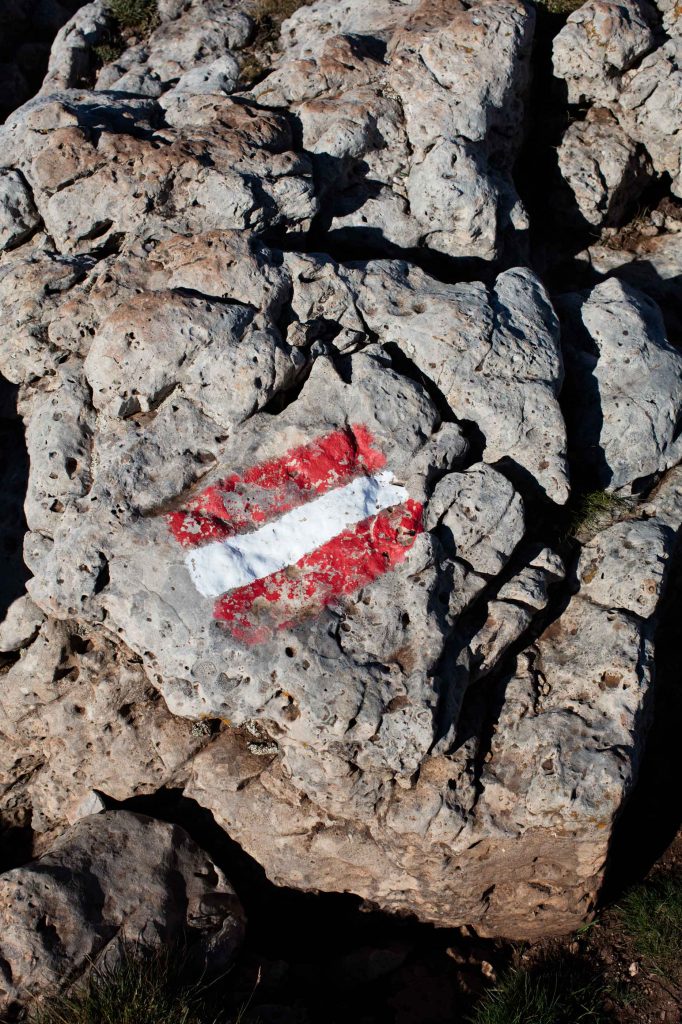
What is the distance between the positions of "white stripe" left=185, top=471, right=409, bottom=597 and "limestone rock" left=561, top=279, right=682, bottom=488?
1.83 metres

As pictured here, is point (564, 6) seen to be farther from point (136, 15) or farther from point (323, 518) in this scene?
point (323, 518)

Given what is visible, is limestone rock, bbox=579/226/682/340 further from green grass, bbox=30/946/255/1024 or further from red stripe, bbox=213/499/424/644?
green grass, bbox=30/946/255/1024

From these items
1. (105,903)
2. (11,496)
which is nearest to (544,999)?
(105,903)

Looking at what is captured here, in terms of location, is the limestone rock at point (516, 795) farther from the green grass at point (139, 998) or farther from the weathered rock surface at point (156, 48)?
the weathered rock surface at point (156, 48)

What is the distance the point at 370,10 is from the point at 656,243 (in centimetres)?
363

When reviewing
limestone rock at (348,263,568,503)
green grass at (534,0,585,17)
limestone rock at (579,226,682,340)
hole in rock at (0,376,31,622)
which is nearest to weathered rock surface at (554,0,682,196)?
green grass at (534,0,585,17)

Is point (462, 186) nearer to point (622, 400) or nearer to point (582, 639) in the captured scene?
point (622, 400)

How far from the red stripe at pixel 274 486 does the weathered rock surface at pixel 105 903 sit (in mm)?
2027

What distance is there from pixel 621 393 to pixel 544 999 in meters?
4.20

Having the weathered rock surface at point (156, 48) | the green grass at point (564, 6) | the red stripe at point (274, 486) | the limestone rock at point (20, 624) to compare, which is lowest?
the red stripe at point (274, 486)

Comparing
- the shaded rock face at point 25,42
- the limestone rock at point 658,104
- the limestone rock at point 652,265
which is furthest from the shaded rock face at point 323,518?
the shaded rock face at point 25,42

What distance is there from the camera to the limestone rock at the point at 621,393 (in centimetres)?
624

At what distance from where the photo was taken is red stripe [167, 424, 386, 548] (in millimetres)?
5207

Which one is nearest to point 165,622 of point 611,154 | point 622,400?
point 622,400
